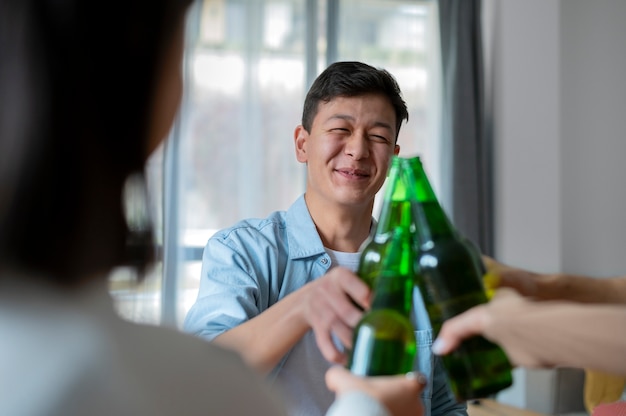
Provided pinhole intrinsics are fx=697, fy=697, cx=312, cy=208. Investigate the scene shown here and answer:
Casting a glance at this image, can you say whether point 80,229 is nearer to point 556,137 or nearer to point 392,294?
point 392,294

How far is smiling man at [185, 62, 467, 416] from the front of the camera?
44.7 inches

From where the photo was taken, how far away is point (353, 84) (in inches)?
63.5

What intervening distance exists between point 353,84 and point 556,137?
2.50m

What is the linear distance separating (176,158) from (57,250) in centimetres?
286

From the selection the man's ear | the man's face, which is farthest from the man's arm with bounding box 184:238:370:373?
the man's ear

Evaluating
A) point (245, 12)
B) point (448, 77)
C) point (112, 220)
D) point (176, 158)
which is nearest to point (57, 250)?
point (112, 220)

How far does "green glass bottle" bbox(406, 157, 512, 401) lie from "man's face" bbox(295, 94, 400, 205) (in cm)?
74

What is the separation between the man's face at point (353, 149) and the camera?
159 centimetres

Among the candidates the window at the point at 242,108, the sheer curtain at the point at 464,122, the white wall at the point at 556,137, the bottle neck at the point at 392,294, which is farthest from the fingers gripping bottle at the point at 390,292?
the sheer curtain at the point at 464,122

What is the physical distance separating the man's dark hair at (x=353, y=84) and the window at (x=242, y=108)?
173 centimetres

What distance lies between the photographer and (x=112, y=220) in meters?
0.55

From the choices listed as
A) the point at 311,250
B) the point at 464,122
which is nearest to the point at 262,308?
the point at 311,250

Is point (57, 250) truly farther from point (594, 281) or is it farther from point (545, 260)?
point (545, 260)

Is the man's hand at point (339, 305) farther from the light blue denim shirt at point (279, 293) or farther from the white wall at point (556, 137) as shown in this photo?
the white wall at point (556, 137)
